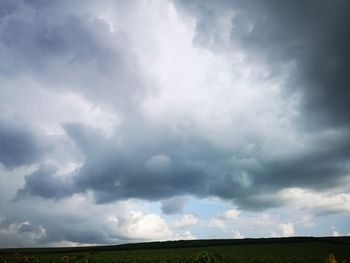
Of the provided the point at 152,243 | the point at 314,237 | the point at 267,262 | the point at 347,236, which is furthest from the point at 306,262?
the point at 347,236

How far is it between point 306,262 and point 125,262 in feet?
96.2

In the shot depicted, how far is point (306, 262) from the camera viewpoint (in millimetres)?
59656

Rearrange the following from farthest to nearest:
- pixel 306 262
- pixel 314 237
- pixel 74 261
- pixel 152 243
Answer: pixel 152 243 → pixel 314 237 → pixel 306 262 → pixel 74 261

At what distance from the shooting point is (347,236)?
172 m

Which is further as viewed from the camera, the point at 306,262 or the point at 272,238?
the point at 272,238

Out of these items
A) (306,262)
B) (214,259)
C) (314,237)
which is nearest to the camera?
(214,259)

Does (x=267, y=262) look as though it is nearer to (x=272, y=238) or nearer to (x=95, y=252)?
(x=95, y=252)

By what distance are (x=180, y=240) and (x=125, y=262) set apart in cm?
12331

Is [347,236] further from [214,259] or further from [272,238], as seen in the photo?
[214,259]

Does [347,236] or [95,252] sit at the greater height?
[347,236]

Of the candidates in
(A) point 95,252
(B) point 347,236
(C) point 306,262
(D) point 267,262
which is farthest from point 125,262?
(B) point 347,236

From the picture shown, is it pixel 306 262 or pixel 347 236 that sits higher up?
pixel 347 236

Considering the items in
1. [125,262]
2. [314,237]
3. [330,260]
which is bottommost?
[330,260]

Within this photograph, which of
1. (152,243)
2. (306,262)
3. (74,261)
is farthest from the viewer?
(152,243)
